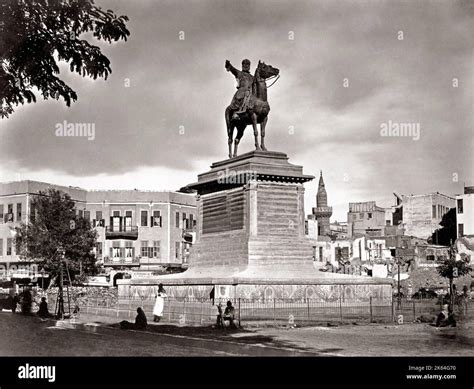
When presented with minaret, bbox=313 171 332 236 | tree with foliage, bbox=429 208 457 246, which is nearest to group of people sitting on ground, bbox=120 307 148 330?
tree with foliage, bbox=429 208 457 246

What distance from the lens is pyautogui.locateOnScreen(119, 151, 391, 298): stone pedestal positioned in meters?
34.8

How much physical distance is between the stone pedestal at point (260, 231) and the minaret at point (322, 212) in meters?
90.8

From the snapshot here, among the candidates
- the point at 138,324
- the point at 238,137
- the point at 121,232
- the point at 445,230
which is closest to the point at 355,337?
the point at 138,324

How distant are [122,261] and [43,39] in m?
75.5

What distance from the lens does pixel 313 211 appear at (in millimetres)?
138250

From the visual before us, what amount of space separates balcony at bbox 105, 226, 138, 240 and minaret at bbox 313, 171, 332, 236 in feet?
156

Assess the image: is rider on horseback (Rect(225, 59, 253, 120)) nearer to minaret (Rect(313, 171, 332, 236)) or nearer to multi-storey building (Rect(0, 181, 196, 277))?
multi-storey building (Rect(0, 181, 196, 277))

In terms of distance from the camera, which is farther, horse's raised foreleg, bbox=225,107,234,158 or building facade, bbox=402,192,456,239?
building facade, bbox=402,192,456,239

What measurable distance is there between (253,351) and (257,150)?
19116 mm

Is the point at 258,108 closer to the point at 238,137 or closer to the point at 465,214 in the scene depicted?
the point at 238,137

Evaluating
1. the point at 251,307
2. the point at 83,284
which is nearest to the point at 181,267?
the point at 83,284

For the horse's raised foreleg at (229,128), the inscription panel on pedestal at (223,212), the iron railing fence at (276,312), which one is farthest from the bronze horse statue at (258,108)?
the iron railing fence at (276,312)

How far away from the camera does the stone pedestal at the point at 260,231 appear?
34812mm
